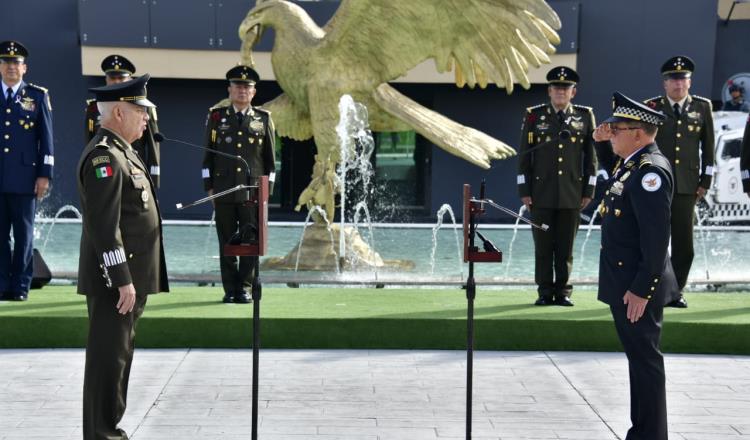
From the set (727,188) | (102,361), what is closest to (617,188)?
(102,361)

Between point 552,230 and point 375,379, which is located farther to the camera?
point 552,230

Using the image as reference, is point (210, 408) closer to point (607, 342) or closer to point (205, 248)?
point (607, 342)

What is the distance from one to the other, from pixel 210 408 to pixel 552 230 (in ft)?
10.2

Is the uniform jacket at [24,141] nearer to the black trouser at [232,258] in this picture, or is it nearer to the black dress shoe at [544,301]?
the black trouser at [232,258]

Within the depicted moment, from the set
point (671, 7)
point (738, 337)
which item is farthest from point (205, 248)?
point (671, 7)

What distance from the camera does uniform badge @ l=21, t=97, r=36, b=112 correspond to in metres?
5.90

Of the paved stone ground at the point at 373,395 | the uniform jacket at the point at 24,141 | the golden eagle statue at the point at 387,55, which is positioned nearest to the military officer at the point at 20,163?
the uniform jacket at the point at 24,141

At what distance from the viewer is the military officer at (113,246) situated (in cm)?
321

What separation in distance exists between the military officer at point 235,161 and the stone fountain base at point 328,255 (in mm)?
2130

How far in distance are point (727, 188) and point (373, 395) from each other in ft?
36.7

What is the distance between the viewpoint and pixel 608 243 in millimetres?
3611

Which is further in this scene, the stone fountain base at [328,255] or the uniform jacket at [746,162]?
the stone fountain base at [328,255]

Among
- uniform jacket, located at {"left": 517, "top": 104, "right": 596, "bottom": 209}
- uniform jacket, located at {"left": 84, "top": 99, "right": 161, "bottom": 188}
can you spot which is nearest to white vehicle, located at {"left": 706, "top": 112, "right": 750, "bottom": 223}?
uniform jacket, located at {"left": 517, "top": 104, "right": 596, "bottom": 209}

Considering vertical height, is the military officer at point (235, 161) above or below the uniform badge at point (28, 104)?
below
